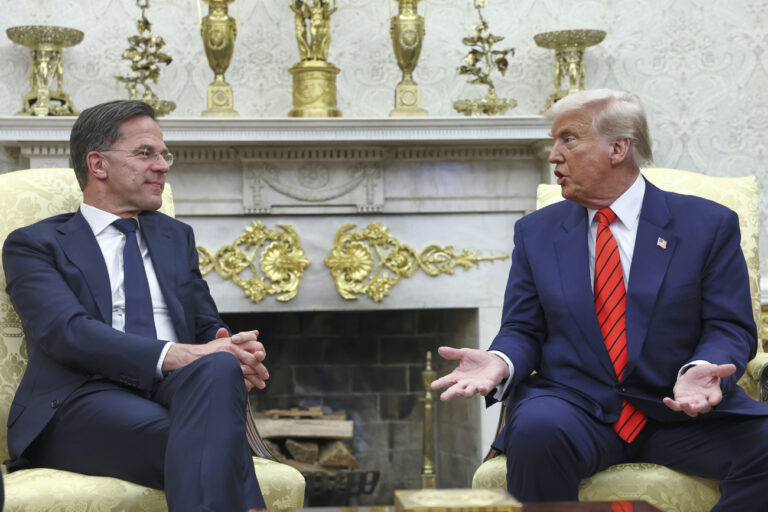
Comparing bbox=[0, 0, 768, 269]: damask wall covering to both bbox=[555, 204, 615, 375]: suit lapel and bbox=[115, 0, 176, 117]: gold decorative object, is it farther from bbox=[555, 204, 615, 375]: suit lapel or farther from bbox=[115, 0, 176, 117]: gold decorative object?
bbox=[555, 204, 615, 375]: suit lapel

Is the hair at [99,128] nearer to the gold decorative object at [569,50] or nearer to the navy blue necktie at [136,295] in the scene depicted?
the navy blue necktie at [136,295]

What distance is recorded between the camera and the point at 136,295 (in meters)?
2.39

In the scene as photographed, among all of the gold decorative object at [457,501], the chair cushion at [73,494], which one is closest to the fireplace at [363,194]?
the chair cushion at [73,494]

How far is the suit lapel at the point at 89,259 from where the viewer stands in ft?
7.72

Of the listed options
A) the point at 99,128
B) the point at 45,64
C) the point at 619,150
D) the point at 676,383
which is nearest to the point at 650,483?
the point at 676,383

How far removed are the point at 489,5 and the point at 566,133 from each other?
1712mm

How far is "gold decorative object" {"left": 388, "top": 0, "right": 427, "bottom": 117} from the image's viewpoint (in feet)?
12.1

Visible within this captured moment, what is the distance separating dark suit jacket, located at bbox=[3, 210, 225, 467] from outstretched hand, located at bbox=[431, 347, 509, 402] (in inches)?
25.6

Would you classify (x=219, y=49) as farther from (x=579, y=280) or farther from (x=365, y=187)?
(x=579, y=280)

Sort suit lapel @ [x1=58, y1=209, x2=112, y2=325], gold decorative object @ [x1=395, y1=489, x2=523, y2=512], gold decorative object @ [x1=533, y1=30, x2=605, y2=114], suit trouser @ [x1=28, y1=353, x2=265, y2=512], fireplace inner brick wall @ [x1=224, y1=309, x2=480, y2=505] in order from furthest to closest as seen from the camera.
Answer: fireplace inner brick wall @ [x1=224, y1=309, x2=480, y2=505] < gold decorative object @ [x1=533, y1=30, x2=605, y2=114] < suit lapel @ [x1=58, y1=209, x2=112, y2=325] < suit trouser @ [x1=28, y1=353, x2=265, y2=512] < gold decorative object @ [x1=395, y1=489, x2=523, y2=512]

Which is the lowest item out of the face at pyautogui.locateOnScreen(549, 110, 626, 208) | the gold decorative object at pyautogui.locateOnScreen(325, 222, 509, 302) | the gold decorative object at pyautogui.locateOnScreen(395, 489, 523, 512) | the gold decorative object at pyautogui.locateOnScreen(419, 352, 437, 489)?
the gold decorative object at pyautogui.locateOnScreen(419, 352, 437, 489)

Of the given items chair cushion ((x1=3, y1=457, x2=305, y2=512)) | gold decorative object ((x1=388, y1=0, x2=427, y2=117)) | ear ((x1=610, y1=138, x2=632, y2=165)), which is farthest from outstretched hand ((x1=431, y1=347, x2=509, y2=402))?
gold decorative object ((x1=388, y1=0, x2=427, y2=117))

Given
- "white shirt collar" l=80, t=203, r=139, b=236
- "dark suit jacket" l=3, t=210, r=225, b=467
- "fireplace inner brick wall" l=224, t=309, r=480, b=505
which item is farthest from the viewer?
"fireplace inner brick wall" l=224, t=309, r=480, b=505

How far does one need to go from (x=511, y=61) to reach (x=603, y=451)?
2.23 m
